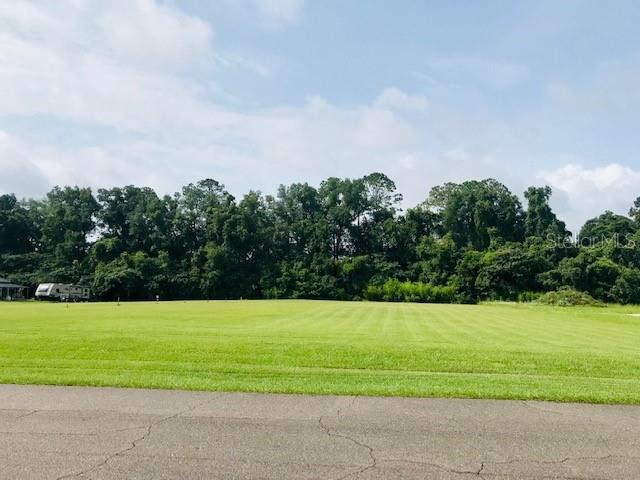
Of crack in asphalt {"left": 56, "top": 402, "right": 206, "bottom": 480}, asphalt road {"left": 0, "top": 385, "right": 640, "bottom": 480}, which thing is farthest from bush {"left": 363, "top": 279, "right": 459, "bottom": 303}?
crack in asphalt {"left": 56, "top": 402, "right": 206, "bottom": 480}

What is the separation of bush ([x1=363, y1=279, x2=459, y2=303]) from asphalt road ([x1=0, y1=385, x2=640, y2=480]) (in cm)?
8839

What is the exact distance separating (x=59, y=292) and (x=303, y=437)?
9104 centimetres

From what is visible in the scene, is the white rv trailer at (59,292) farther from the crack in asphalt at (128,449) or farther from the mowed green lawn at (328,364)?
the crack in asphalt at (128,449)

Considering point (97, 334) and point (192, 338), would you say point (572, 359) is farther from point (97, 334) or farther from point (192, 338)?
point (97, 334)

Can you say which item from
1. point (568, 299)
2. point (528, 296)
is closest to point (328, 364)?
point (568, 299)

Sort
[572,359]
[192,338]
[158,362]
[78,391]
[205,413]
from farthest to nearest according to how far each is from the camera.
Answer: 1. [192,338]
2. [572,359]
3. [158,362]
4. [78,391]
5. [205,413]

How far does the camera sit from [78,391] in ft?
32.1

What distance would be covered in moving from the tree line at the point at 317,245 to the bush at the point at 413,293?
0.19m

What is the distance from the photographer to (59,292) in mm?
88562

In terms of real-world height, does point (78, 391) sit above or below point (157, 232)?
below

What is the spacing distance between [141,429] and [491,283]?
9548 centimetres

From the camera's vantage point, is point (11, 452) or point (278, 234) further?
point (278, 234)

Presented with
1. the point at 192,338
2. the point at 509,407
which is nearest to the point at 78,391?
the point at 509,407

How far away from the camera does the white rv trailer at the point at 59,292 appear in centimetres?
8819
